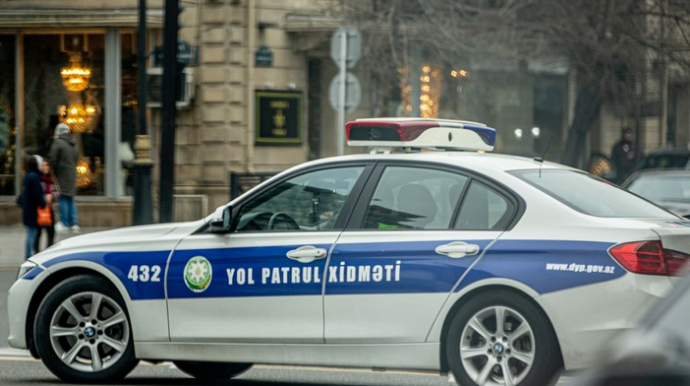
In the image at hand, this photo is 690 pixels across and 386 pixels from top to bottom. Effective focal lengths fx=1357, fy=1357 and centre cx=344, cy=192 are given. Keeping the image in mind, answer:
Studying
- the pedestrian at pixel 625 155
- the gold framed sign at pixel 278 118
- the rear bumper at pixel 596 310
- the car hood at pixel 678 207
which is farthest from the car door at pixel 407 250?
the pedestrian at pixel 625 155

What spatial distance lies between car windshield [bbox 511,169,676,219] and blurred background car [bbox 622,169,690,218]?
8.90m

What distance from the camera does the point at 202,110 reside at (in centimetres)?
2467

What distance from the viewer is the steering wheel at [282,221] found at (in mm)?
7539

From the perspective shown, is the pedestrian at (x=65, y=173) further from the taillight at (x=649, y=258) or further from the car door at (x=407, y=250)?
the taillight at (x=649, y=258)

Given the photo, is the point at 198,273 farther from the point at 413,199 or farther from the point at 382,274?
the point at 413,199

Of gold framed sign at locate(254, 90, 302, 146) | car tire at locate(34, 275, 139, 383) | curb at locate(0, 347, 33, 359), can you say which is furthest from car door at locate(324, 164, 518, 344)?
gold framed sign at locate(254, 90, 302, 146)

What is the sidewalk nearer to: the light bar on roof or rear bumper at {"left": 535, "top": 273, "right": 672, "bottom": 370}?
the light bar on roof

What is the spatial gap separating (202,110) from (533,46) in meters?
6.20

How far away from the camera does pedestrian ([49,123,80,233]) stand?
22.0m

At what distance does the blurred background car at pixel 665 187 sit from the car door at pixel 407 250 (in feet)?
30.8

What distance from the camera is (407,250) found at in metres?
7.04

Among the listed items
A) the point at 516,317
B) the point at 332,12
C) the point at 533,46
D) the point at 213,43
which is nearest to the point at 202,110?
the point at 213,43

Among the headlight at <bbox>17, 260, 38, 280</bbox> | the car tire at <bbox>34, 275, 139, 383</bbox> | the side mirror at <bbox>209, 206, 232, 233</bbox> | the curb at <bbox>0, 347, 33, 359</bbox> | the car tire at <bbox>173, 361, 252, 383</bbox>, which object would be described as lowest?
the curb at <bbox>0, 347, 33, 359</bbox>

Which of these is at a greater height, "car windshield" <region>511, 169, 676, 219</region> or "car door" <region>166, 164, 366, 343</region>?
"car windshield" <region>511, 169, 676, 219</region>
